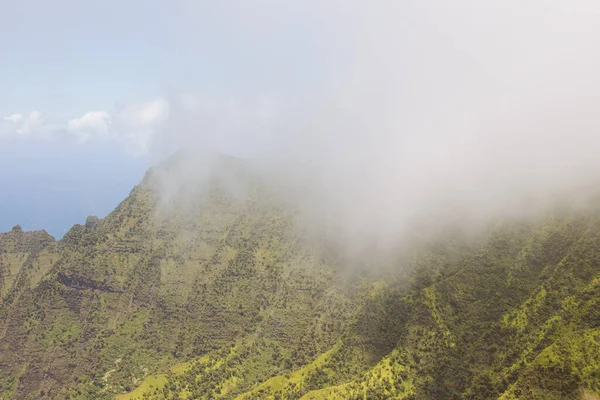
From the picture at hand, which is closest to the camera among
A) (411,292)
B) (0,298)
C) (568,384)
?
(568,384)

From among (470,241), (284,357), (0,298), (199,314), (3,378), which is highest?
(0,298)

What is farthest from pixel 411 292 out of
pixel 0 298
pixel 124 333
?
pixel 0 298

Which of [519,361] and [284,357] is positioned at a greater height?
[284,357]

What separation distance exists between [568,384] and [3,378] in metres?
198

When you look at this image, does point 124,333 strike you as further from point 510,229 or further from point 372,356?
point 510,229

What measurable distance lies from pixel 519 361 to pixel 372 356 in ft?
165

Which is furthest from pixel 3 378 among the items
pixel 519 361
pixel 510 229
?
pixel 510 229

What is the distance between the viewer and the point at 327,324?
16638cm

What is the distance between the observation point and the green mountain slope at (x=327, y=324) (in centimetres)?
11100

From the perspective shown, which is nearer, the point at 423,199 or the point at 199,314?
the point at 199,314

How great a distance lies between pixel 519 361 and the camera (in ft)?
349

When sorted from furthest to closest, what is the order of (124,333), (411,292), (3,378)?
(124,333) < (3,378) < (411,292)

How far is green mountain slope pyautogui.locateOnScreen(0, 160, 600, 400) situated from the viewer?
4370 inches

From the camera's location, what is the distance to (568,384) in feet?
303
